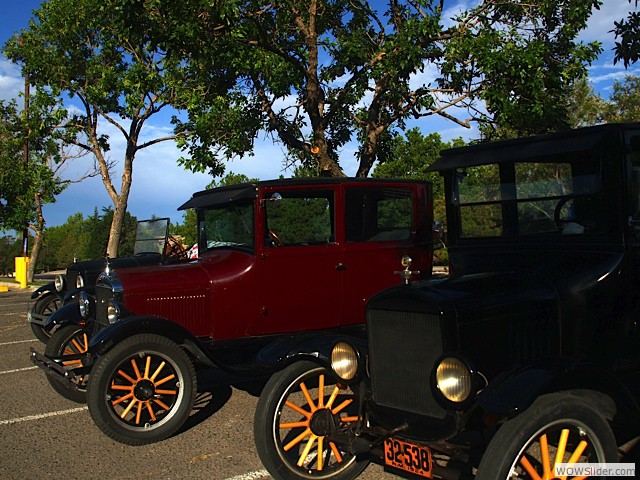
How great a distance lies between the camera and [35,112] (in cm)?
1983

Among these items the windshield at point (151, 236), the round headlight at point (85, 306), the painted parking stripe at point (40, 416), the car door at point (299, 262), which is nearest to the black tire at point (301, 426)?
the car door at point (299, 262)

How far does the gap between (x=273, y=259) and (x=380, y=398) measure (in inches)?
95.9

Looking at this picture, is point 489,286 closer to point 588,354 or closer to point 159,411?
point 588,354

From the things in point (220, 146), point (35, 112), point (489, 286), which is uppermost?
point (35, 112)

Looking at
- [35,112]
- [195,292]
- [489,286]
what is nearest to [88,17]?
[35,112]

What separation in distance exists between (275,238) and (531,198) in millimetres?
2425

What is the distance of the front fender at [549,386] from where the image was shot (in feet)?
9.08

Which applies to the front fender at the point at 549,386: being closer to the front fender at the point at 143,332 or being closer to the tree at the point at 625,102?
the front fender at the point at 143,332

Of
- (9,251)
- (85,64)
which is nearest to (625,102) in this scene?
(85,64)

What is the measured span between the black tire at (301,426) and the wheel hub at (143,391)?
1418 millimetres

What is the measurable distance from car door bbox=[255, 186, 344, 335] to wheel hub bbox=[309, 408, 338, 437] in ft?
6.73

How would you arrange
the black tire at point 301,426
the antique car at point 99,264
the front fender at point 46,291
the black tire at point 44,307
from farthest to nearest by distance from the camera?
the front fender at point 46,291 → the black tire at point 44,307 → the antique car at point 99,264 → the black tire at point 301,426

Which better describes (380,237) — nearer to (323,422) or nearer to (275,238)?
(275,238)

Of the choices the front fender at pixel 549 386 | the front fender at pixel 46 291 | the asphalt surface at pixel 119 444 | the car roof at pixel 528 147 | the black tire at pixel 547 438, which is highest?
the car roof at pixel 528 147
